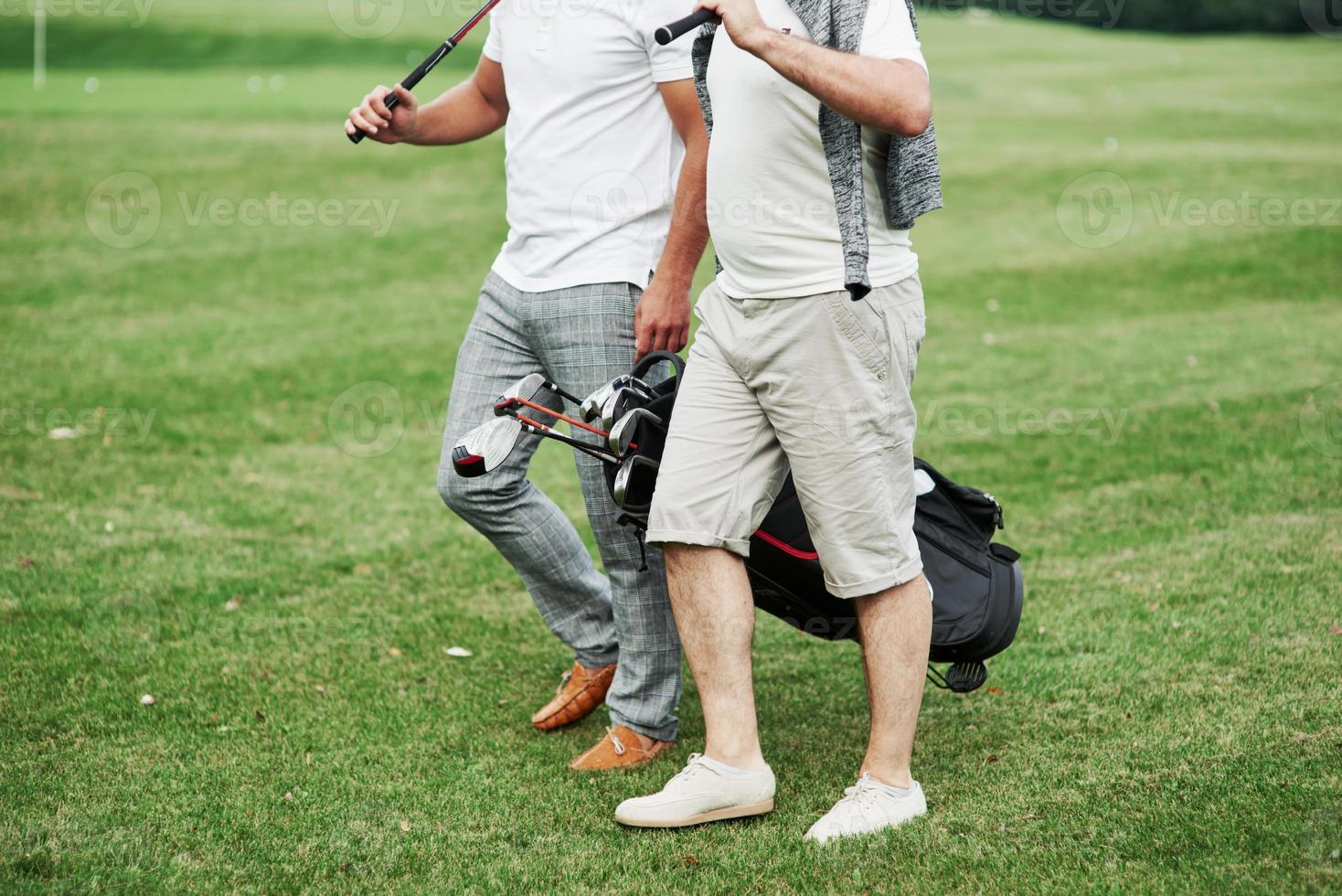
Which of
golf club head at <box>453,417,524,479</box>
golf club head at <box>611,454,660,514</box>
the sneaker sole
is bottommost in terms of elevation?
the sneaker sole

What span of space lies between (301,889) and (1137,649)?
2735 mm

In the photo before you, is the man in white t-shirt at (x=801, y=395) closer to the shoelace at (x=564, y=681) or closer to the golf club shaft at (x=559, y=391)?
the golf club shaft at (x=559, y=391)

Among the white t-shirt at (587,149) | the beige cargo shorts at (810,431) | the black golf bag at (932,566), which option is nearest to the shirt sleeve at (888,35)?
the beige cargo shorts at (810,431)

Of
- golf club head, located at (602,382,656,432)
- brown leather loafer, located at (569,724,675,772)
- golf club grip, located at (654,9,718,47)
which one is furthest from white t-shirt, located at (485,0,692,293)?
brown leather loafer, located at (569,724,675,772)

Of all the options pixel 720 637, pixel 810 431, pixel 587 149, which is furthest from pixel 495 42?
pixel 720 637

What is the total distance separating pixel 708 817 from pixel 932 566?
2.91 ft

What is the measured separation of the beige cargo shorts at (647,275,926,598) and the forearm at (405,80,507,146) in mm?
1312

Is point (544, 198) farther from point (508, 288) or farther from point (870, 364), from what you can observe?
point (870, 364)

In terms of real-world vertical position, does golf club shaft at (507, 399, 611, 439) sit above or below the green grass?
above

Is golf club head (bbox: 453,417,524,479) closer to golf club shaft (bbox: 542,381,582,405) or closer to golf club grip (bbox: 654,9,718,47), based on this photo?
golf club shaft (bbox: 542,381,582,405)

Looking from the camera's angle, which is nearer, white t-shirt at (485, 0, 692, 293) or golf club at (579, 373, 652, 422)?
golf club at (579, 373, 652, 422)

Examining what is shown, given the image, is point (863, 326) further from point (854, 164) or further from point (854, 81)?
point (854, 81)

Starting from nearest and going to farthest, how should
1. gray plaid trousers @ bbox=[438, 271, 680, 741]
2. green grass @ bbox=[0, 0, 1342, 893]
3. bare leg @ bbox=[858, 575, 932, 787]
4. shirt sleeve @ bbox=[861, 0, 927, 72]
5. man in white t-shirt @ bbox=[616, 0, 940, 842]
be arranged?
shirt sleeve @ bbox=[861, 0, 927, 72] < man in white t-shirt @ bbox=[616, 0, 940, 842] < green grass @ bbox=[0, 0, 1342, 893] < bare leg @ bbox=[858, 575, 932, 787] < gray plaid trousers @ bbox=[438, 271, 680, 741]

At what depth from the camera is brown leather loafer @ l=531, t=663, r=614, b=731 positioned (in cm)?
423
